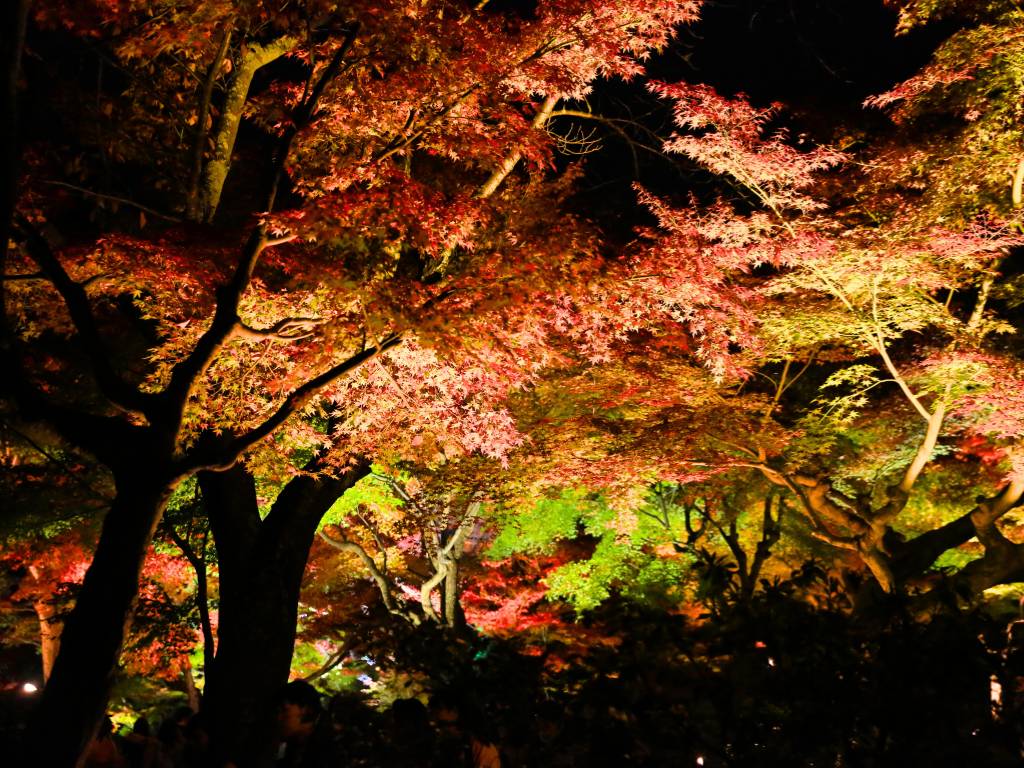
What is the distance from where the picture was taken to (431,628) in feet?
10.9

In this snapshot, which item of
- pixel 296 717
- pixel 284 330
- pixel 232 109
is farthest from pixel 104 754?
pixel 232 109

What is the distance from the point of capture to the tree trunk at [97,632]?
14.8 ft

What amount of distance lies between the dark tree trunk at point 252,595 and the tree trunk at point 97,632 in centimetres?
240

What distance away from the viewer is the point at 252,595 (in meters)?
7.35

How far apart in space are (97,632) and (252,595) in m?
2.68

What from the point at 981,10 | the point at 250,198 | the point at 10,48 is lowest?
the point at 10,48

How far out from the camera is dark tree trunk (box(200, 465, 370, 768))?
6.92 meters

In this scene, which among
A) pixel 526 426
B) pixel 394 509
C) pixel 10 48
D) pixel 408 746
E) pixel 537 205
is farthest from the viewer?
pixel 394 509

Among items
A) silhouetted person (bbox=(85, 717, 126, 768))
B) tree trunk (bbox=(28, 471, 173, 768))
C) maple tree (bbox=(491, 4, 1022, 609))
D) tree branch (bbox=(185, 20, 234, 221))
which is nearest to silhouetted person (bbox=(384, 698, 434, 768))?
tree trunk (bbox=(28, 471, 173, 768))

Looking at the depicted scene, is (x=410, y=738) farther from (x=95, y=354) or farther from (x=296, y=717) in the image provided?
(x=95, y=354)

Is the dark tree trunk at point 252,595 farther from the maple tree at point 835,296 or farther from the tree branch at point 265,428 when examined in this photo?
the maple tree at point 835,296

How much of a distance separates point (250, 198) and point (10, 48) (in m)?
8.86

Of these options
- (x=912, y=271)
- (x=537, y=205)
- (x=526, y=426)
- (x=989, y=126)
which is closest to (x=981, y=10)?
(x=989, y=126)

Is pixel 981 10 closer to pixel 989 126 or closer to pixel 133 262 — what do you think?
pixel 989 126
